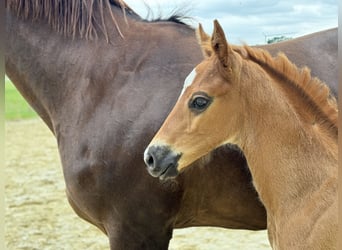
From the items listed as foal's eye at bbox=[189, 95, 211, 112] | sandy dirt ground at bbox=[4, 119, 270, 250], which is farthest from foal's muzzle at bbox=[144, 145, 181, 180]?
A: sandy dirt ground at bbox=[4, 119, 270, 250]

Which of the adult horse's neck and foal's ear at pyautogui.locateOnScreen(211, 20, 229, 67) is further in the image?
the adult horse's neck

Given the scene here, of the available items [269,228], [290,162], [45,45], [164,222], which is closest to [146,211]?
[164,222]

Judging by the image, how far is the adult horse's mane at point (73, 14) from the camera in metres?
1.90

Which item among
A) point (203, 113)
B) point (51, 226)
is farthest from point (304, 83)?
point (51, 226)

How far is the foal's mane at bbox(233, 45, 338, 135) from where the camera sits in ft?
5.10

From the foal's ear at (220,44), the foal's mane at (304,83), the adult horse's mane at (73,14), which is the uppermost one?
the foal's ear at (220,44)

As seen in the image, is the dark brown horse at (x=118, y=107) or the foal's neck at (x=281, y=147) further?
the dark brown horse at (x=118, y=107)

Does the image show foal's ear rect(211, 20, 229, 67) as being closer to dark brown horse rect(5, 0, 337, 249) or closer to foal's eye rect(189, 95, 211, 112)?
foal's eye rect(189, 95, 211, 112)

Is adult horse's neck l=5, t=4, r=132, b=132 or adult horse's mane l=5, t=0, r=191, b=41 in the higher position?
adult horse's mane l=5, t=0, r=191, b=41

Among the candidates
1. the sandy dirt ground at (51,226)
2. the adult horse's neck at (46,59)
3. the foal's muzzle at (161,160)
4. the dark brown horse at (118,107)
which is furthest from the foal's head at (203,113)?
the sandy dirt ground at (51,226)

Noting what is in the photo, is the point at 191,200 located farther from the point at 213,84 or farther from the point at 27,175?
the point at 27,175

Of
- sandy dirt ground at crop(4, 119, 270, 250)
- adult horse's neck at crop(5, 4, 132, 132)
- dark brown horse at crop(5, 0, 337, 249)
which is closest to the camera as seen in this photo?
dark brown horse at crop(5, 0, 337, 249)

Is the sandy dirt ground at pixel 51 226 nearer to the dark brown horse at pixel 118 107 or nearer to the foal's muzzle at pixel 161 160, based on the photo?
the dark brown horse at pixel 118 107

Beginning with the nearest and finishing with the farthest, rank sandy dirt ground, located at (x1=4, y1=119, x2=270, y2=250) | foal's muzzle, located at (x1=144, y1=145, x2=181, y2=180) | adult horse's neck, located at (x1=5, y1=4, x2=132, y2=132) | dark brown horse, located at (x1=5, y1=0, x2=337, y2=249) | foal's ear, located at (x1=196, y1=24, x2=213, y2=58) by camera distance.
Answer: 1. foal's muzzle, located at (x1=144, y1=145, x2=181, y2=180)
2. foal's ear, located at (x1=196, y1=24, x2=213, y2=58)
3. dark brown horse, located at (x1=5, y1=0, x2=337, y2=249)
4. adult horse's neck, located at (x1=5, y1=4, x2=132, y2=132)
5. sandy dirt ground, located at (x1=4, y1=119, x2=270, y2=250)
